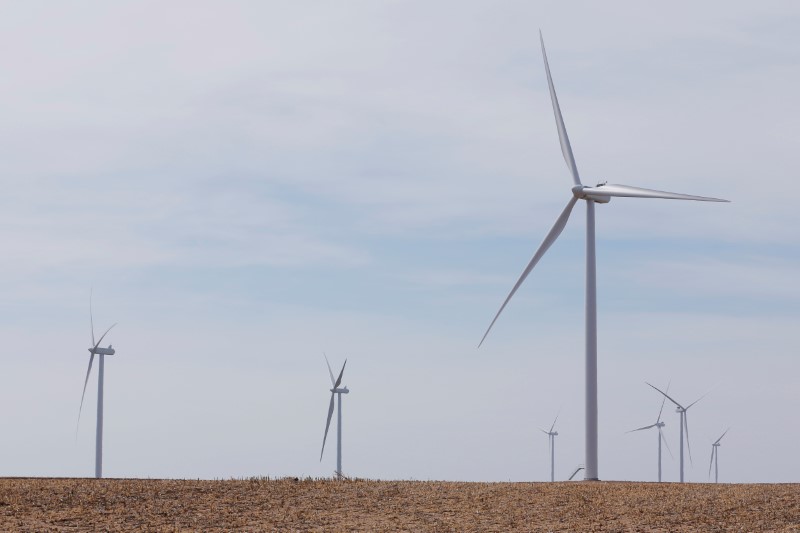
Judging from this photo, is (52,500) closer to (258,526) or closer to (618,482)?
(258,526)

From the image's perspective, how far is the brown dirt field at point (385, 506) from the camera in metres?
33.2

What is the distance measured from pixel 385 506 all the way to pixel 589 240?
20261mm

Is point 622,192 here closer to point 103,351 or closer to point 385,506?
point 385,506

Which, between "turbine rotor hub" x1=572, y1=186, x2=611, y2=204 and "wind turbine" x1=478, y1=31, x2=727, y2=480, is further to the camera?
"turbine rotor hub" x1=572, y1=186, x2=611, y2=204

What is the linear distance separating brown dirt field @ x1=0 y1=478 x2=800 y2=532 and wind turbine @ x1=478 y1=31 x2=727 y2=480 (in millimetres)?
7652

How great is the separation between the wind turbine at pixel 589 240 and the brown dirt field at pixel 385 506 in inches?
301

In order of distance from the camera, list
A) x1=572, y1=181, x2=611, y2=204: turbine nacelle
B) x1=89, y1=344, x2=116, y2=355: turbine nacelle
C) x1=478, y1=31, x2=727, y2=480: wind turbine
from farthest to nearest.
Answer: x1=89, y1=344, x2=116, y2=355: turbine nacelle
x1=572, y1=181, x2=611, y2=204: turbine nacelle
x1=478, y1=31, x2=727, y2=480: wind turbine

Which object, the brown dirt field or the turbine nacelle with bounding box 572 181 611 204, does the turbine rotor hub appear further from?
the brown dirt field

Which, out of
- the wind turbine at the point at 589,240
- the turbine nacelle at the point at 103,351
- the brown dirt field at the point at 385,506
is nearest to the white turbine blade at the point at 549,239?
the wind turbine at the point at 589,240

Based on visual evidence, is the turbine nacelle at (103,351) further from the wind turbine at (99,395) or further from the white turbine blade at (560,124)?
the white turbine blade at (560,124)

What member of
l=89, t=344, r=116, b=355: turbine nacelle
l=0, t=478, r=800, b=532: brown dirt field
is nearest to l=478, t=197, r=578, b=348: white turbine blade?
l=0, t=478, r=800, b=532: brown dirt field

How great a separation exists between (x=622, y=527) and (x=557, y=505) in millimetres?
4215

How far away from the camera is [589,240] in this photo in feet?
172

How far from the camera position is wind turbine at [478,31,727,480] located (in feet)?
164
